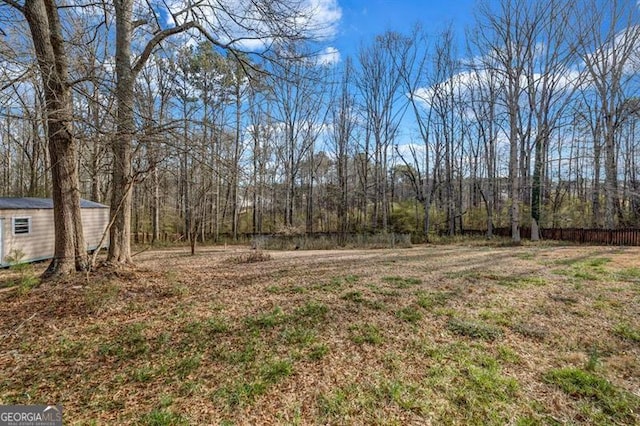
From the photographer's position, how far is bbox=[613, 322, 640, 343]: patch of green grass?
3272mm

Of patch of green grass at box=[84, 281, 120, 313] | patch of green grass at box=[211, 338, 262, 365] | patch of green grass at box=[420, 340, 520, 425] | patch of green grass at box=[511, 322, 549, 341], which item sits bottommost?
patch of green grass at box=[420, 340, 520, 425]

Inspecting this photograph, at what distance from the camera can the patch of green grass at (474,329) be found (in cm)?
325

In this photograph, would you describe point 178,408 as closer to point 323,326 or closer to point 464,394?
point 323,326

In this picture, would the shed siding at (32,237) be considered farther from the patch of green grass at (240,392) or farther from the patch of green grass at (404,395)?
the patch of green grass at (404,395)

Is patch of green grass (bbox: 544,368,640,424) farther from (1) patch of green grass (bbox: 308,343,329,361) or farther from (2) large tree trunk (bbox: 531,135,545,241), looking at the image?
(2) large tree trunk (bbox: 531,135,545,241)

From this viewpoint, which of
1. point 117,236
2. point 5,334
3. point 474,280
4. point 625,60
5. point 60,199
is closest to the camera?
point 5,334

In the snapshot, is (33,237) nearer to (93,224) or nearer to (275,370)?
(93,224)

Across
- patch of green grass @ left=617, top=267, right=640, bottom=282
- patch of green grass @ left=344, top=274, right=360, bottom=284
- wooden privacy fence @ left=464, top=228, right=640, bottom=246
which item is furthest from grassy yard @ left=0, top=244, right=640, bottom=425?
wooden privacy fence @ left=464, top=228, right=640, bottom=246

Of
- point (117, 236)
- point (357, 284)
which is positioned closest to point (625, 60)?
point (357, 284)

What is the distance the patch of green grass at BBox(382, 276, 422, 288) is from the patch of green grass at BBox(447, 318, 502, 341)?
4.89 feet

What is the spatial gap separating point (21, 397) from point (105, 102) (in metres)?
3.04

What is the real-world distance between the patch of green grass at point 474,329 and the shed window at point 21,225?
37.7 ft

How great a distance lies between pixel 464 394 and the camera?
2.29 meters

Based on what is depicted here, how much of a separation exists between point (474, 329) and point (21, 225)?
11.9 metres
